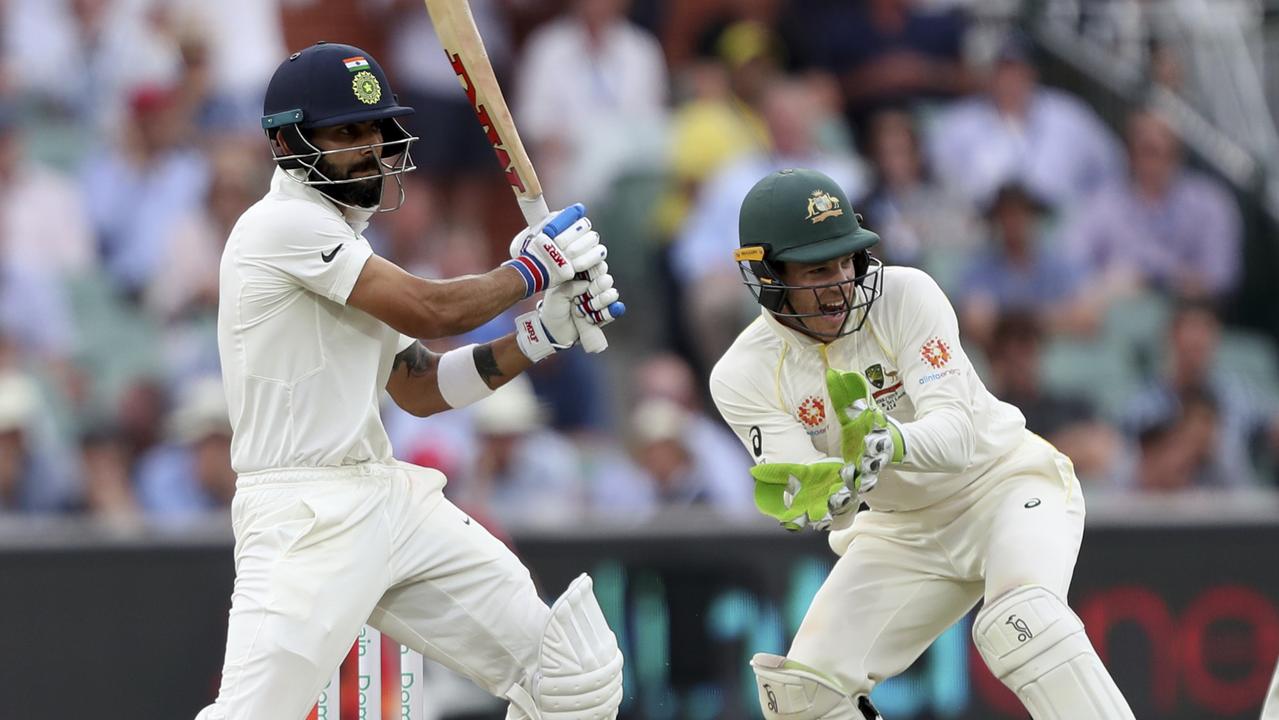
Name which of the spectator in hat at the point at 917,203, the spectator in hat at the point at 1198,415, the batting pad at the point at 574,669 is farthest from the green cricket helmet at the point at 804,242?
the spectator in hat at the point at 917,203

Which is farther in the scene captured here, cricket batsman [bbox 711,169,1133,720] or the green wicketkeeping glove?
cricket batsman [bbox 711,169,1133,720]

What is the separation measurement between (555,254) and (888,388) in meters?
1.06

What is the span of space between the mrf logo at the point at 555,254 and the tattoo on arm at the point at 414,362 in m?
0.63

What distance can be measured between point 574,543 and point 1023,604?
3076 mm

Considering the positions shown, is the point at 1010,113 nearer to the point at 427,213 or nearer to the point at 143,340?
the point at 427,213

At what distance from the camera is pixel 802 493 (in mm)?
5125

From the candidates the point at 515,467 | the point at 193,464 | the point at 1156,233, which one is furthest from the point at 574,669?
the point at 1156,233

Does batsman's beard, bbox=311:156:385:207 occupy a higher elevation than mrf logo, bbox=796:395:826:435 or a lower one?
higher

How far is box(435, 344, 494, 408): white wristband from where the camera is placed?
577 cm

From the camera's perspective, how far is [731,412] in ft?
18.6

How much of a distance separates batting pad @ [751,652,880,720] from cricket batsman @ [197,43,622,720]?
583mm

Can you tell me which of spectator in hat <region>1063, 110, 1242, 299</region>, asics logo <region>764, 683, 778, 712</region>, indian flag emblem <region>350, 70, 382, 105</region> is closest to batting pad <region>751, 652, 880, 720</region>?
asics logo <region>764, 683, 778, 712</region>

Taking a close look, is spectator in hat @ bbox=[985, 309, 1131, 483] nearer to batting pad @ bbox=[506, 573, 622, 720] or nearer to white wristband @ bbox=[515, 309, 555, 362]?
white wristband @ bbox=[515, 309, 555, 362]

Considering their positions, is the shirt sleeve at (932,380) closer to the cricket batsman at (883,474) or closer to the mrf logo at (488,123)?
the cricket batsman at (883,474)
